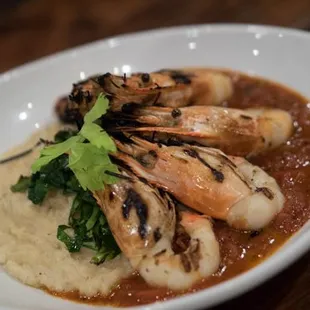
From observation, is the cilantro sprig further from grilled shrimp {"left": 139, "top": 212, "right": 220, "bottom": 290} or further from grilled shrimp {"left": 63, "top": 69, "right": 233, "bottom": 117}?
grilled shrimp {"left": 139, "top": 212, "right": 220, "bottom": 290}

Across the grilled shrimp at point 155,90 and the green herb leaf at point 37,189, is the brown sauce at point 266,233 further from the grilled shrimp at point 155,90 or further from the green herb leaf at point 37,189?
the green herb leaf at point 37,189

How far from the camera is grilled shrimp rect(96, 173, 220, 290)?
2617 millimetres

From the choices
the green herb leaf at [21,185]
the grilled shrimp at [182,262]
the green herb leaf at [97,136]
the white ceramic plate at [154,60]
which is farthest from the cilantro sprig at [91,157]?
the white ceramic plate at [154,60]

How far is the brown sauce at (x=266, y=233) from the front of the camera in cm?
269

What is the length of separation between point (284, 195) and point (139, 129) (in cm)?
83

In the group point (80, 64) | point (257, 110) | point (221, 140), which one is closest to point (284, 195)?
point (221, 140)

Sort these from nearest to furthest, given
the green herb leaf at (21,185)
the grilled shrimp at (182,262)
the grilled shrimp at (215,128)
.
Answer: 1. the grilled shrimp at (182,262)
2. the grilled shrimp at (215,128)
3. the green herb leaf at (21,185)

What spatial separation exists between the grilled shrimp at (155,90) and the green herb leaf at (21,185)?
1.67 feet

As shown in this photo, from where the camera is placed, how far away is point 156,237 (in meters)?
2.66

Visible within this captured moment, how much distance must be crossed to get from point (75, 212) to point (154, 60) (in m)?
1.63

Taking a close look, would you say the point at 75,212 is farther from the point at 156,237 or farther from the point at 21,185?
the point at 156,237

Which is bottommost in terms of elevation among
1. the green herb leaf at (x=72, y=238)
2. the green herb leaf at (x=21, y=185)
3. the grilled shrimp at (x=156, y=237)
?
the green herb leaf at (x=72, y=238)

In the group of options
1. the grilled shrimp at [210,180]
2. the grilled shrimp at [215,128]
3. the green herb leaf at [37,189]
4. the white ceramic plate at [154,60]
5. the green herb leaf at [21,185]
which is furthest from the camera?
the white ceramic plate at [154,60]

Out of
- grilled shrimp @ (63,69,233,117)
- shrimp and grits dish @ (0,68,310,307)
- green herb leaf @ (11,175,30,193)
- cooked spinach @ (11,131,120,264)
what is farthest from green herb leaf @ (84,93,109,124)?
green herb leaf @ (11,175,30,193)
